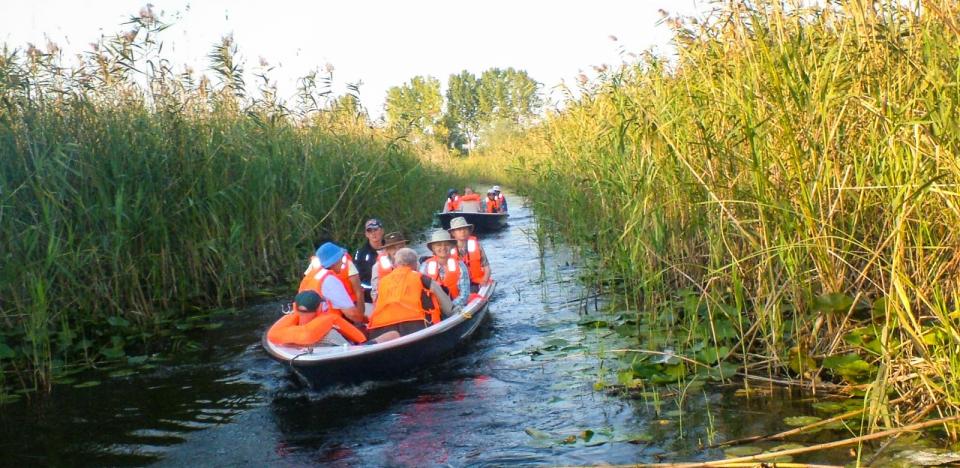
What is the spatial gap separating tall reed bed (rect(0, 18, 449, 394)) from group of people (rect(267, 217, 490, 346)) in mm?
1881

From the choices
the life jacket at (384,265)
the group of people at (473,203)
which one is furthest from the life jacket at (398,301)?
the group of people at (473,203)

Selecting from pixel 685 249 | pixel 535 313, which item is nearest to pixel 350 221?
pixel 535 313

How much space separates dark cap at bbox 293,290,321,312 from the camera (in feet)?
24.0

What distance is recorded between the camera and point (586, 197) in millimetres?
12195

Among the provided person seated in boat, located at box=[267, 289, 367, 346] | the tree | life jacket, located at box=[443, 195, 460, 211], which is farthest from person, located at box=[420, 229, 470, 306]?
the tree

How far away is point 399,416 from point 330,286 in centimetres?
200

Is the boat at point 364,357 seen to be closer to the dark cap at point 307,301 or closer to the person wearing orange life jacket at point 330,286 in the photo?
the dark cap at point 307,301

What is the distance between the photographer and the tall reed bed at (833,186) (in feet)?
14.8

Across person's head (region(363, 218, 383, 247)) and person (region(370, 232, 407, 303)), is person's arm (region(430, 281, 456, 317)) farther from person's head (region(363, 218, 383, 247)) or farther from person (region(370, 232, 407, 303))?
person's head (region(363, 218, 383, 247))

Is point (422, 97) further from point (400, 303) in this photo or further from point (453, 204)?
point (400, 303)

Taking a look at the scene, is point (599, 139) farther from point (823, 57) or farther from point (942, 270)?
point (942, 270)

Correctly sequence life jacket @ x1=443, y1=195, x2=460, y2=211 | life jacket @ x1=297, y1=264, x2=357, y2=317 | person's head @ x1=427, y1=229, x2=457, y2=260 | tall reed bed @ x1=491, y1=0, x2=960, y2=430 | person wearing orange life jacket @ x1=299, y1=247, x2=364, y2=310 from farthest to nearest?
life jacket @ x1=443, y1=195, x2=460, y2=211, person's head @ x1=427, y1=229, x2=457, y2=260, person wearing orange life jacket @ x1=299, y1=247, x2=364, y2=310, life jacket @ x1=297, y1=264, x2=357, y2=317, tall reed bed @ x1=491, y1=0, x2=960, y2=430

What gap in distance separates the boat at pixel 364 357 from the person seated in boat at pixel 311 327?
0.29 ft

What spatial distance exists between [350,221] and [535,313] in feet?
17.1
